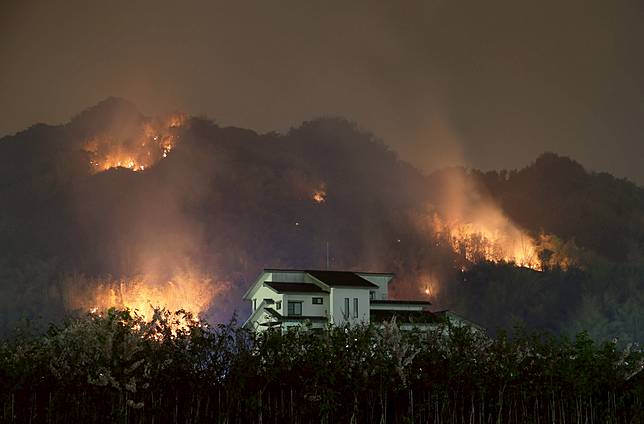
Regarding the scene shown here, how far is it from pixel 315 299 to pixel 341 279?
2764 mm

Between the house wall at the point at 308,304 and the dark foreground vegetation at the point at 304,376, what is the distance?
30.4m

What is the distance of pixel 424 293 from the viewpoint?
89125 mm

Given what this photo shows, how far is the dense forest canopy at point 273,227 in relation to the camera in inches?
3310

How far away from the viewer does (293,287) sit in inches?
1965

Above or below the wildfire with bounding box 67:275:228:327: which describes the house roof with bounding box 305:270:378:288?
below

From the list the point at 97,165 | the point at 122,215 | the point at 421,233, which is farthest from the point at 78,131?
the point at 421,233

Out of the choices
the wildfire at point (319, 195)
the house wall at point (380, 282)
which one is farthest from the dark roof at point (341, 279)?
the wildfire at point (319, 195)

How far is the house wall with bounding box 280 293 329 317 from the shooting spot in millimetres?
48406

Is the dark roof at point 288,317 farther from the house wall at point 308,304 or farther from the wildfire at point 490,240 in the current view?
the wildfire at point 490,240

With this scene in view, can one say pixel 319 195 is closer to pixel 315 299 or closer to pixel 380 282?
pixel 380 282

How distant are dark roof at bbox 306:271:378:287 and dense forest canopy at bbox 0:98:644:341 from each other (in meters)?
27.8

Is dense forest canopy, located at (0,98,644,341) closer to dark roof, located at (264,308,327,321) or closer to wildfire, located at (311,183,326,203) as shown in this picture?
wildfire, located at (311,183,326,203)

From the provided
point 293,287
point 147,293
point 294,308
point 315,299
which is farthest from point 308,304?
point 147,293

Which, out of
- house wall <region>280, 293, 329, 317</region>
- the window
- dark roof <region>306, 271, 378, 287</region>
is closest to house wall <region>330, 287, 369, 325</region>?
dark roof <region>306, 271, 378, 287</region>
